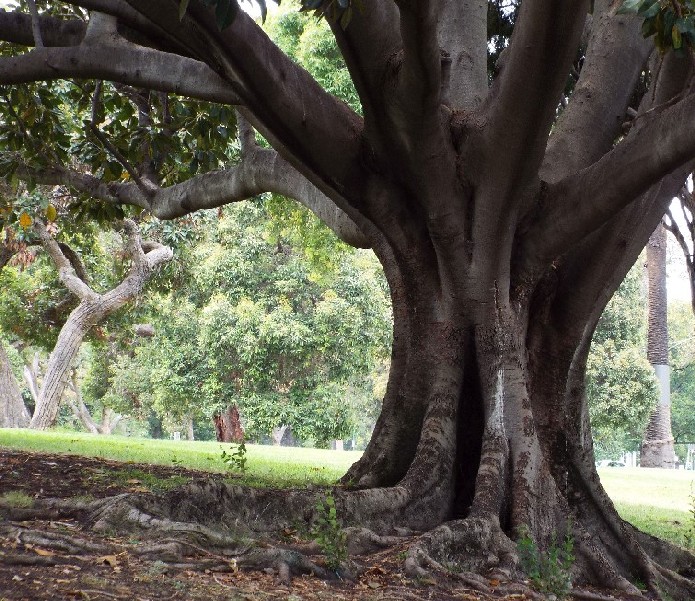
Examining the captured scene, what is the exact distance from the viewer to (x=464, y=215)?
5.98m

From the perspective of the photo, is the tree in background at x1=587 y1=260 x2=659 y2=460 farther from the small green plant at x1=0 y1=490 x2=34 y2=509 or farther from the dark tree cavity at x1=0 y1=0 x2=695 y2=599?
the small green plant at x1=0 y1=490 x2=34 y2=509

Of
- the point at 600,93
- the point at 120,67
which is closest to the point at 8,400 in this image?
the point at 120,67

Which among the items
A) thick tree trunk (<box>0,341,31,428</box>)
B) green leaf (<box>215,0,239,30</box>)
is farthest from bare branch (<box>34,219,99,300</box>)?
green leaf (<box>215,0,239,30</box>)

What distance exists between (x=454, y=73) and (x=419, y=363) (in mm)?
2569

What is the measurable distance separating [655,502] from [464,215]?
9204mm

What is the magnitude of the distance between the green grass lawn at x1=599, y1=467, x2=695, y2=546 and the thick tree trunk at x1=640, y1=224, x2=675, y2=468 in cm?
720

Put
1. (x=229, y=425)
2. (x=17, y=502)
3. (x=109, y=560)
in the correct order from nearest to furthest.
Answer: (x=109, y=560)
(x=17, y=502)
(x=229, y=425)

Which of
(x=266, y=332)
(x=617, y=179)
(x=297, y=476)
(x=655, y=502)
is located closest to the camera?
(x=617, y=179)

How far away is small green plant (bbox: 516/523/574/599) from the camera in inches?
175

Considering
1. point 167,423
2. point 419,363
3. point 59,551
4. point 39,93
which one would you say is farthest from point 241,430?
point 59,551

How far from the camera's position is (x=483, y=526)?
4945 mm

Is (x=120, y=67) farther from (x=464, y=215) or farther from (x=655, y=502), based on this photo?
(x=655, y=502)

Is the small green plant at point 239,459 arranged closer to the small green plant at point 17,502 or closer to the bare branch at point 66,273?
the small green plant at point 17,502

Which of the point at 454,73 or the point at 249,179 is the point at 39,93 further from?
the point at 454,73
